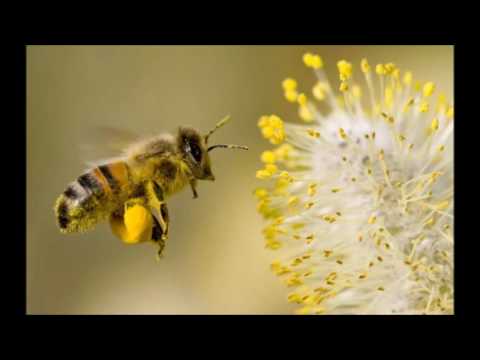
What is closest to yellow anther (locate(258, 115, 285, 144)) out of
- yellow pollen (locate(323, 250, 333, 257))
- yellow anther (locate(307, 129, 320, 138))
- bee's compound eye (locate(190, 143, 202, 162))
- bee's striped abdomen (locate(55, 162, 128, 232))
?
yellow anther (locate(307, 129, 320, 138))

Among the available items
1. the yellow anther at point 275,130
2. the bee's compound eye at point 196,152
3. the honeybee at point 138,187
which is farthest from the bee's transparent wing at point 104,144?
the yellow anther at point 275,130

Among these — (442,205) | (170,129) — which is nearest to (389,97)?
(442,205)

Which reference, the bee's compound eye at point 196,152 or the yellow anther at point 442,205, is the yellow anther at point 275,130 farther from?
the yellow anther at point 442,205

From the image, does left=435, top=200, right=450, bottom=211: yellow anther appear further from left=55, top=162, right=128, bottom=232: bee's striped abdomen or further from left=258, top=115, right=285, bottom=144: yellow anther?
left=55, top=162, right=128, bottom=232: bee's striped abdomen

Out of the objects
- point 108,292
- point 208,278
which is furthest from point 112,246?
point 208,278

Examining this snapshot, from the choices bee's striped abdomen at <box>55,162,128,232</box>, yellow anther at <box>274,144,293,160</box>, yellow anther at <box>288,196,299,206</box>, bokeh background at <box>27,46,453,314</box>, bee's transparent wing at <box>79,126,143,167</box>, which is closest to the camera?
bee's striped abdomen at <box>55,162,128,232</box>

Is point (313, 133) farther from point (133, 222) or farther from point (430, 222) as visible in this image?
point (133, 222)
